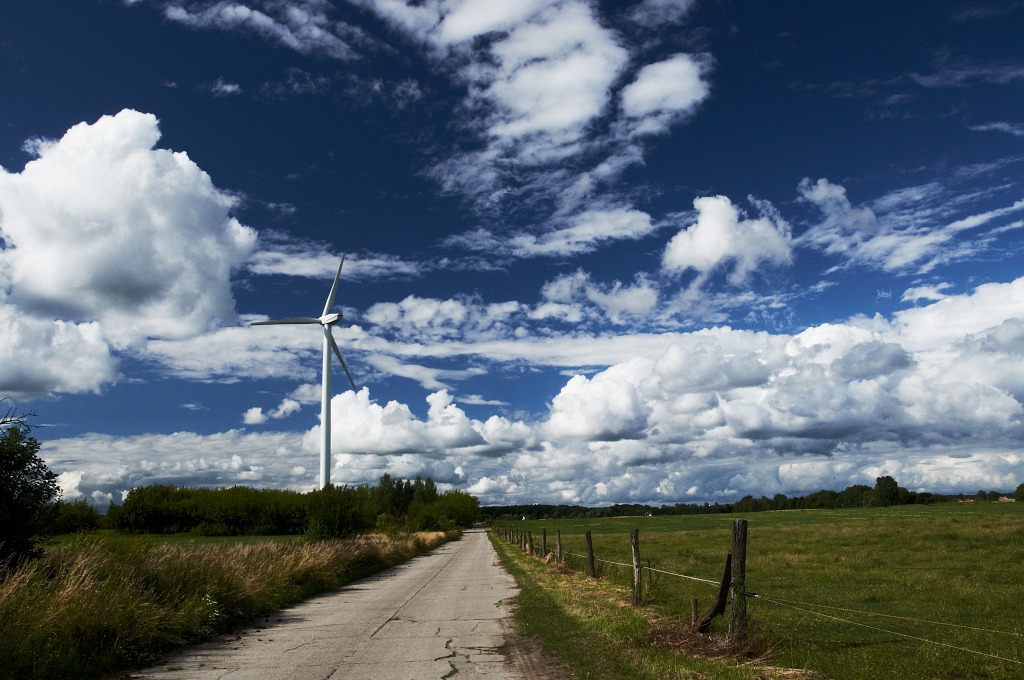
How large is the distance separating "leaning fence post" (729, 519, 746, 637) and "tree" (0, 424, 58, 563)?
12812 millimetres

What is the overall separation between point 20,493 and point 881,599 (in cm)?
2057

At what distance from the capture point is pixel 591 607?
15938mm

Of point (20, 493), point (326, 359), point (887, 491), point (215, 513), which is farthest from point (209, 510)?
point (887, 491)

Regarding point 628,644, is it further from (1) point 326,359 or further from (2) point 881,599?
(1) point 326,359

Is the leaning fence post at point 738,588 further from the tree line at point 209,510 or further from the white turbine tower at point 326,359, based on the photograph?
the white turbine tower at point 326,359

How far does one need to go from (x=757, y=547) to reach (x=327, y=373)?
32452 mm

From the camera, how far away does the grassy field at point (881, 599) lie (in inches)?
413

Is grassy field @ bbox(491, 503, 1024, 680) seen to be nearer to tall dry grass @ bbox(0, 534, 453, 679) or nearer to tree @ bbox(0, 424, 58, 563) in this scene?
tall dry grass @ bbox(0, 534, 453, 679)

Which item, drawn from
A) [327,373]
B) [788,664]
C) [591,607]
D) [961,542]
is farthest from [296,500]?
[788,664]

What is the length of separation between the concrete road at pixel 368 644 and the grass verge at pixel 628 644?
96 cm

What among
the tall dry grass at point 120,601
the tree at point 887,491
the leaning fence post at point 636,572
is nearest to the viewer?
the tall dry grass at point 120,601

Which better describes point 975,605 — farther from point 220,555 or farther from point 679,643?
point 220,555

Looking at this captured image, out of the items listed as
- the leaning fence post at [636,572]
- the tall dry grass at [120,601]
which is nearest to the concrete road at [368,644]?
the tall dry grass at [120,601]

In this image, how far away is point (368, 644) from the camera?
12.5 meters
